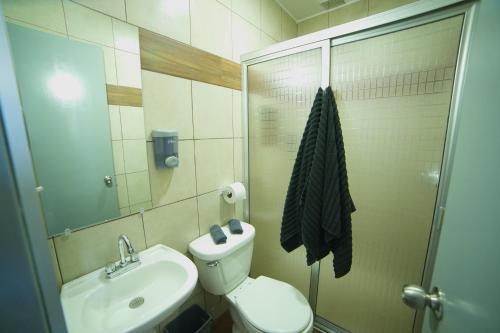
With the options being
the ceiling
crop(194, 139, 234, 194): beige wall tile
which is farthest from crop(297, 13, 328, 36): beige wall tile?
crop(194, 139, 234, 194): beige wall tile

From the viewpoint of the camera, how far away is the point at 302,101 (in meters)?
1.30

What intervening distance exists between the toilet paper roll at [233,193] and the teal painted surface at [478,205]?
1074mm

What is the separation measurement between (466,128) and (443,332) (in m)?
0.46

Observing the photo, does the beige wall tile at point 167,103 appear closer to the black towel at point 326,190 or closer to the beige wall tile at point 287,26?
the black towel at point 326,190

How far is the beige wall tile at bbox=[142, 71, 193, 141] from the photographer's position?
102cm

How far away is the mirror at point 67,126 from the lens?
724mm

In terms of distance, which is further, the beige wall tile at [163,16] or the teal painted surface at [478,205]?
the beige wall tile at [163,16]

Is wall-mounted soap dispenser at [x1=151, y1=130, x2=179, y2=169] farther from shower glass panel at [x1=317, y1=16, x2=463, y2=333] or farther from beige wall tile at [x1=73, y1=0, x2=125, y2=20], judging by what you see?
shower glass panel at [x1=317, y1=16, x2=463, y2=333]

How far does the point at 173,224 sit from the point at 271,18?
5.71 feet

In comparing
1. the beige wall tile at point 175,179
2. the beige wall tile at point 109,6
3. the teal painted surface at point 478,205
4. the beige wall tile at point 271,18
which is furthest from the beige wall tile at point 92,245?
the beige wall tile at point 271,18

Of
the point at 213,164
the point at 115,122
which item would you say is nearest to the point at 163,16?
the point at 115,122

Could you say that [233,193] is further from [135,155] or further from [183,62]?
[183,62]

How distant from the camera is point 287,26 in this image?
191 cm

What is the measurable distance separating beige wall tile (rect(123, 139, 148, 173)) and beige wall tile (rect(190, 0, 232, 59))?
0.66 meters
